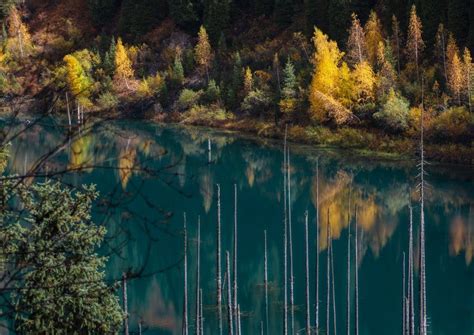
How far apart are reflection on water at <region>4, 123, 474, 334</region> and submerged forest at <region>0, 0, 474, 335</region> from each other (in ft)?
0.49

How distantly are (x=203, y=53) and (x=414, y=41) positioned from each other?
29859 mm

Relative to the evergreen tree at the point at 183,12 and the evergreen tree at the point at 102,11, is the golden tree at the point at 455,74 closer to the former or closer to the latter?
the evergreen tree at the point at 183,12

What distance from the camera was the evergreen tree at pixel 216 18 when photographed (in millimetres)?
100250

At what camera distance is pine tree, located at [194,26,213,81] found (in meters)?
93.6

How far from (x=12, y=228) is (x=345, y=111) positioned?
57.1 m

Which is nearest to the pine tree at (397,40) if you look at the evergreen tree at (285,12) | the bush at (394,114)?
the bush at (394,114)

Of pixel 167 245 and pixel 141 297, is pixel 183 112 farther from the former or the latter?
pixel 141 297

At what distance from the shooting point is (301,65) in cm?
8125

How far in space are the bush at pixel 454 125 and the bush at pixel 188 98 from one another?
30616mm

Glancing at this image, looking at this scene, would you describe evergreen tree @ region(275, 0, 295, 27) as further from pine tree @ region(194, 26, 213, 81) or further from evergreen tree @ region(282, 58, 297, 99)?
evergreen tree @ region(282, 58, 297, 99)

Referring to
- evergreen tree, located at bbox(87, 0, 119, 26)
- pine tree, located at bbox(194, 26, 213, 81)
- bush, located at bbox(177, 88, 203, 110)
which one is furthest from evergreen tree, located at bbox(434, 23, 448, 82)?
evergreen tree, located at bbox(87, 0, 119, 26)

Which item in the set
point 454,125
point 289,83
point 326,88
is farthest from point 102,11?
point 454,125

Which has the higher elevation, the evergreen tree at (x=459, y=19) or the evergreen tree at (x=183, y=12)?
the evergreen tree at (x=183, y=12)

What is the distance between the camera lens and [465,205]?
4966 centimetres
